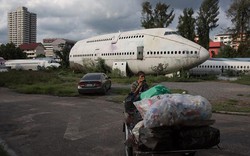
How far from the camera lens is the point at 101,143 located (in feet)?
26.8

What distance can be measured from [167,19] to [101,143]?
58412 mm

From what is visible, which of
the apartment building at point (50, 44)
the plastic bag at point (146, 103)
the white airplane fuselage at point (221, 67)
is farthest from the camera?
the apartment building at point (50, 44)

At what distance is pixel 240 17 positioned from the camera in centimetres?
4881

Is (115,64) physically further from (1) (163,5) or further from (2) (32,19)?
(2) (32,19)

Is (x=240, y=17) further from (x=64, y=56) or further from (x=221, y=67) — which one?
(x=64, y=56)

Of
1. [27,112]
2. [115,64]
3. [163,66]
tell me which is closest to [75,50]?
[115,64]

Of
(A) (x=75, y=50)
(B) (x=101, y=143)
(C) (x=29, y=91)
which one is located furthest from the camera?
(A) (x=75, y=50)

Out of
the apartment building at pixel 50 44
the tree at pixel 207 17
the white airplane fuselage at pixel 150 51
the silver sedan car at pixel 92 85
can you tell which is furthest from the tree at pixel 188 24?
the apartment building at pixel 50 44

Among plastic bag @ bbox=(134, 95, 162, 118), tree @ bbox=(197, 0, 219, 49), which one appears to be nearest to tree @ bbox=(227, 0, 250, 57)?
tree @ bbox=(197, 0, 219, 49)

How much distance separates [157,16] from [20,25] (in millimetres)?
136475

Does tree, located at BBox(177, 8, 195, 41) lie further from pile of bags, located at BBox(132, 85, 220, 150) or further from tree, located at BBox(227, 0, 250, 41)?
pile of bags, located at BBox(132, 85, 220, 150)

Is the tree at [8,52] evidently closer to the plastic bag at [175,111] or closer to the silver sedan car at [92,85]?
the silver sedan car at [92,85]

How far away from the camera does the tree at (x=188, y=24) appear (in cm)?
6291

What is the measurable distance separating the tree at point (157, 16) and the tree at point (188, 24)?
2346 mm
